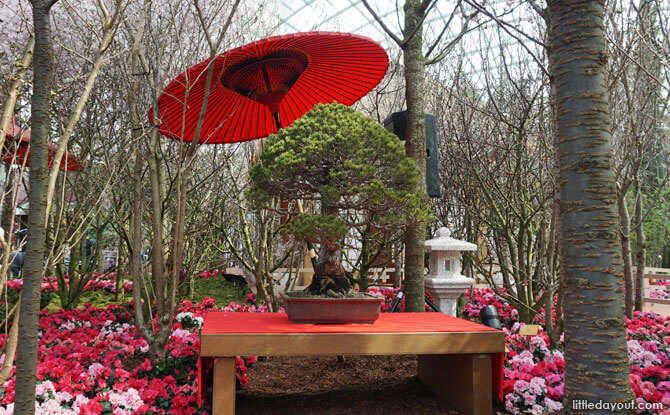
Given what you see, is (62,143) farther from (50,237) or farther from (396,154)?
(50,237)

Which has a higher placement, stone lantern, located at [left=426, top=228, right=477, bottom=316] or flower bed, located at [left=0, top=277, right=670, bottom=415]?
stone lantern, located at [left=426, top=228, right=477, bottom=316]

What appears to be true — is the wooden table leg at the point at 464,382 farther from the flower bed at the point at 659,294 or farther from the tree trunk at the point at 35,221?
the flower bed at the point at 659,294

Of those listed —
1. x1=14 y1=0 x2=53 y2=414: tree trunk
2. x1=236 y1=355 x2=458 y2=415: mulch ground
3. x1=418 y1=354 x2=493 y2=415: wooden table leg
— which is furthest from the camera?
x1=236 y1=355 x2=458 y2=415: mulch ground

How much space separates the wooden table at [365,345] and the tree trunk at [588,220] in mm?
685

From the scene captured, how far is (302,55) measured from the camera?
3227mm

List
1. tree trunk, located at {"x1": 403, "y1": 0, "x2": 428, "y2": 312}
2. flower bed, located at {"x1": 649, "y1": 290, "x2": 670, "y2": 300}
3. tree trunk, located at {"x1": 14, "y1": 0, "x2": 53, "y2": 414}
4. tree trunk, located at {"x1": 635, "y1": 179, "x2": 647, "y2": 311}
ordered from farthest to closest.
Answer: flower bed, located at {"x1": 649, "y1": 290, "x2": 670, "y2": 300}, tree trunk, located at {"x1": 635, "y1": 179, "x2": 647, "y2": 311}, tree trunk, located at {"x1": 403, "y1": 0, "x2": 428, "y2": 312}, tree trunk, located at {"x1": 14, "y1": 0, "x2": 53, "y2": 414}

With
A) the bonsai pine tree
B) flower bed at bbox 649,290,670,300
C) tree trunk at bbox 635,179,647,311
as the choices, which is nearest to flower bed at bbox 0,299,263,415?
the bonsai pine tree

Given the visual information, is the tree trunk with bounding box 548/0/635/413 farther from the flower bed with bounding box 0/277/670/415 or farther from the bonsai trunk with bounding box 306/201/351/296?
the bonsai trunk with bounding box 306/201/351/296

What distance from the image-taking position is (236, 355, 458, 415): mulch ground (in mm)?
2938

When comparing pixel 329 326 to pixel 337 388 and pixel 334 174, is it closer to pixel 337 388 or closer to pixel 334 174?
pixel 334 174

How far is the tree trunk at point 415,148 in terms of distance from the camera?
382cm

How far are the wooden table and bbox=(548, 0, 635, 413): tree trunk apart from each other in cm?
68

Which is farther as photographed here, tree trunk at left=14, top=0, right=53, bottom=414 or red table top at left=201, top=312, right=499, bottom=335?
red table top at left=201, top=312, right=499, bottom=335

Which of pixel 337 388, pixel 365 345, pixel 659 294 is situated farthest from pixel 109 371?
pixel 659 294
